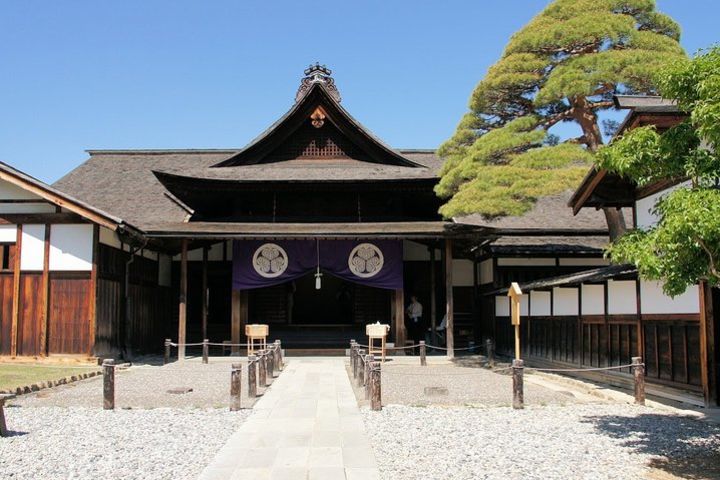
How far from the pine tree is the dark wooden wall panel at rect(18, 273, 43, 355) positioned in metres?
11.3

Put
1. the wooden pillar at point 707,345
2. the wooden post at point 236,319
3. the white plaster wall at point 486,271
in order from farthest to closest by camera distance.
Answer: the white plaster wall at point 486,271
the wooden post at point 236,319
the wooden pillar at point 707,345

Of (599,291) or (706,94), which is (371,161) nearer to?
(599,291)

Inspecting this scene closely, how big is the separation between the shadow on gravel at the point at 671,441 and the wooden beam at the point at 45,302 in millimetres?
13961

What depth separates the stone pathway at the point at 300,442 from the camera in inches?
257

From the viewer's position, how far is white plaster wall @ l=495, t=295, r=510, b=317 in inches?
789

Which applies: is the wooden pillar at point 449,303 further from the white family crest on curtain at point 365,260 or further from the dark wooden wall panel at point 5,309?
the dark wooden wall panel at point 5,309

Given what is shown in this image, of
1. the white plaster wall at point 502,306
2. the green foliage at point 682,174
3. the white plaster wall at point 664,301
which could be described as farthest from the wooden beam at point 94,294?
the green foliage at point 682,174

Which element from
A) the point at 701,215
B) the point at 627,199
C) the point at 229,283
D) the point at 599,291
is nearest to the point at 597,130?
the point at 627,199

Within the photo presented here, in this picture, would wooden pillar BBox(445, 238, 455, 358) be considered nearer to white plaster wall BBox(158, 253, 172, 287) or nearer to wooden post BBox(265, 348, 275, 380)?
wooden post BBox(265, 348, 275, 380)

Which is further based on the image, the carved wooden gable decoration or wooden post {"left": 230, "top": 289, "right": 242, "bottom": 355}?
the carved wooden gable decoration

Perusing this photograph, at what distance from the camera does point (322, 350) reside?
20953 mm

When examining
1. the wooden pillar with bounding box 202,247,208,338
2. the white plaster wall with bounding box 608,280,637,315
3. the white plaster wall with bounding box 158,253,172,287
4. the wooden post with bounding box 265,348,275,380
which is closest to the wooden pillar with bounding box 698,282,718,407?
the white plaster wall with bounding box 608,280,637,315

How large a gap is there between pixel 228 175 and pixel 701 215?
1732 centimetres

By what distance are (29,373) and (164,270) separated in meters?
8.93
